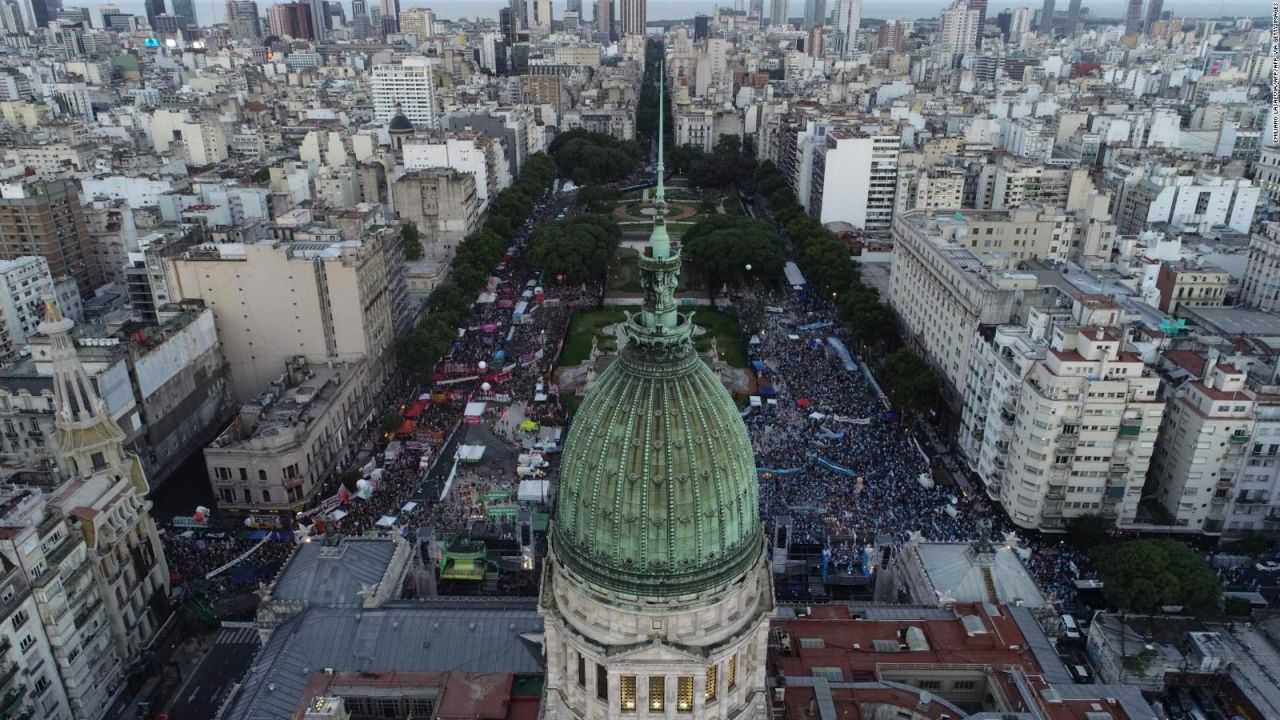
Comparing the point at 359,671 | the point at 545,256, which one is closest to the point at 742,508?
the point at 359,671

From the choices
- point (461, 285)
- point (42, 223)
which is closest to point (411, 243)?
point (461, 285)

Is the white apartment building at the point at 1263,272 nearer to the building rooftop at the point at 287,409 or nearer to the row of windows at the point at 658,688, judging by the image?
the row of windows at the point at 658,688

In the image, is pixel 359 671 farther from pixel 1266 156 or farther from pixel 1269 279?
pixel 1266 156

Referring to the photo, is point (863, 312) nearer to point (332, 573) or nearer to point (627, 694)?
point (332, 573)

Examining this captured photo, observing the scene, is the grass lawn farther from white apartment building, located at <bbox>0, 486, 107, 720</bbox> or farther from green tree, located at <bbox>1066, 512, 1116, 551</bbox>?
white apartment building, located at <bbox>0, 486, 107, 720</bbox>

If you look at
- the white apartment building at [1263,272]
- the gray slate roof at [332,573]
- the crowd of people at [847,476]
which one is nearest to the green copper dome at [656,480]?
the gray slate roof at [332,573]

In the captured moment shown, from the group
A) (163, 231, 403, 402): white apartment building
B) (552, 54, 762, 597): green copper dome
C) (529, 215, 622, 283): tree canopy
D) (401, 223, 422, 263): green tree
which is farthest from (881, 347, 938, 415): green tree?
(401, 223, 422, 263): green tree

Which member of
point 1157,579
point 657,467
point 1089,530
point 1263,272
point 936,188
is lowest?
point 1089,530
